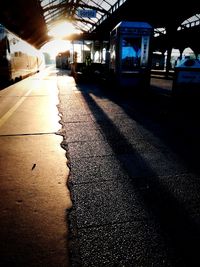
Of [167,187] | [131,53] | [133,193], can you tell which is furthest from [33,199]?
[131,53]

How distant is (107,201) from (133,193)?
1.16 ft

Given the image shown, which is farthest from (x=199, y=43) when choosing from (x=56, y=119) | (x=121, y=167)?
(x=121, y=167)

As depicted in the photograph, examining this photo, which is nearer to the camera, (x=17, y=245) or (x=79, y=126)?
(x=17, y=245)

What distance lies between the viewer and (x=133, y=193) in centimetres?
270

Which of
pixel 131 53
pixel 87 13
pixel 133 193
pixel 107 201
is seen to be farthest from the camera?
pixel 87 13

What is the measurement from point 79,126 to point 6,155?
6.73ft

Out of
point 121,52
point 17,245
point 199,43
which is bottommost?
point 17,245

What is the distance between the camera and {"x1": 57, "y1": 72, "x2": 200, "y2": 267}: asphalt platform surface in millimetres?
1866

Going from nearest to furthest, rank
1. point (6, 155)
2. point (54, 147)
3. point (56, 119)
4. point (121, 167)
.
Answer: point (121, 167), point (6, 155), point (54, 147), point (56, 119)

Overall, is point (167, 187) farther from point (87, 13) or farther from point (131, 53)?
point (87, 13)

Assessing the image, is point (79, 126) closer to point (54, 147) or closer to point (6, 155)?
point (54, 147)

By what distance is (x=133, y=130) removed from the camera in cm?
527

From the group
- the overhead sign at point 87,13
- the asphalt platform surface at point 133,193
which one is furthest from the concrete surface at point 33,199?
the overhead sign at point 87,13

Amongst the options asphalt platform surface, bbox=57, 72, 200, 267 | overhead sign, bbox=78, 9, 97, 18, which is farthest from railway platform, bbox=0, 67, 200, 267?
overhead sign, bbox=78, 9, 97, 18
